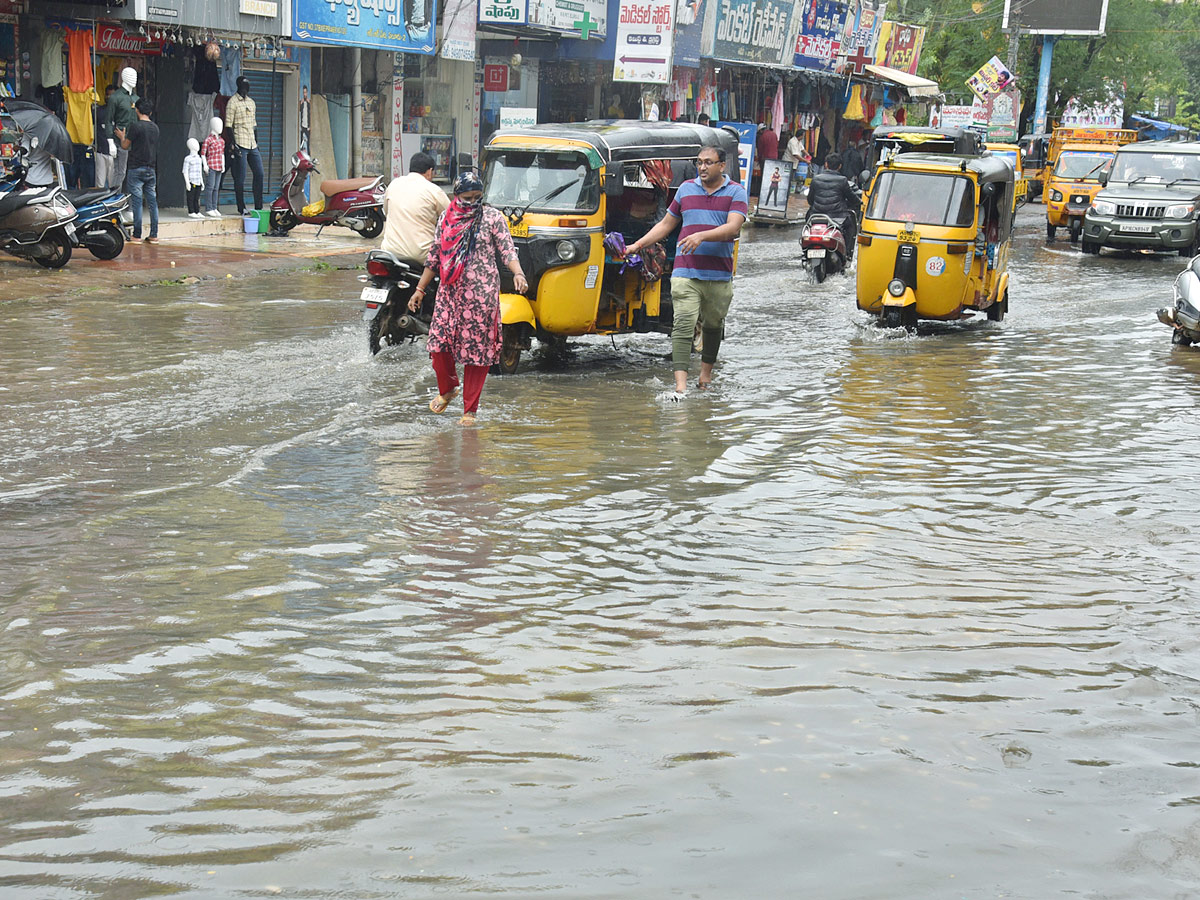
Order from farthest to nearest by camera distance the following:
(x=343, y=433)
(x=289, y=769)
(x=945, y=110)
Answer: (x=945, y=110) < (x=343, y=433) < (x=289, y=769)

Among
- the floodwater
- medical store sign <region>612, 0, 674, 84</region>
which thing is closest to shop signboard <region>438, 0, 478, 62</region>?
medical store sign <region>612, 0, 674, 84</region>

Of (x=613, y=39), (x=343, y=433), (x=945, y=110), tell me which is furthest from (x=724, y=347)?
(x=945, y=110)

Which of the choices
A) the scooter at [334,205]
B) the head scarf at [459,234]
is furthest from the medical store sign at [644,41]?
the head scarf at [459,234]

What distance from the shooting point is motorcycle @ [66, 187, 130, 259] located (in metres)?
16.4

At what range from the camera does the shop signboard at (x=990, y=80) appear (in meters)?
37.5

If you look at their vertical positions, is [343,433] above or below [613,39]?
below

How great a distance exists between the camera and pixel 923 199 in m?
14.5

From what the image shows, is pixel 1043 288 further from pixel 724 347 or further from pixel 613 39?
pixel 613 39

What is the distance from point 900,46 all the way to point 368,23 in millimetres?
26838

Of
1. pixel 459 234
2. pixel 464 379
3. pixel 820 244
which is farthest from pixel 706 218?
pixel 820 244

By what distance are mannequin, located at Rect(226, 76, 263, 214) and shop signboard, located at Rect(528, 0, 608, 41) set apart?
692cm

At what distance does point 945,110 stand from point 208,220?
81.8 feet

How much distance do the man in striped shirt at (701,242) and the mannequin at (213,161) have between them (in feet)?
38.3

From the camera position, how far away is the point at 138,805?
3.91 metres
